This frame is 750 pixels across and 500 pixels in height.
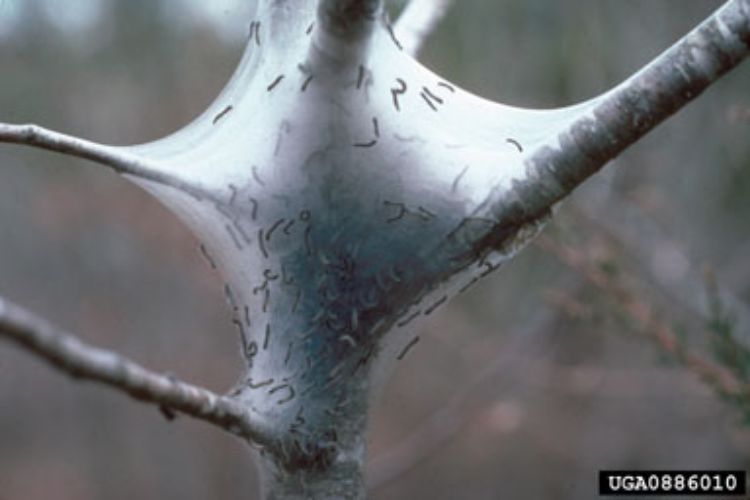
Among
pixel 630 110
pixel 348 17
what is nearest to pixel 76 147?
pixel 348 17

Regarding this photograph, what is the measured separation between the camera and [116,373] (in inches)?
40.8

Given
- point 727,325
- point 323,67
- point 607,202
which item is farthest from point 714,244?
point 323,67

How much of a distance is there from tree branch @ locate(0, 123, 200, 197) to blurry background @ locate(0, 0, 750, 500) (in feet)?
10.7

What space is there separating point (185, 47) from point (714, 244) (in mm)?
6900

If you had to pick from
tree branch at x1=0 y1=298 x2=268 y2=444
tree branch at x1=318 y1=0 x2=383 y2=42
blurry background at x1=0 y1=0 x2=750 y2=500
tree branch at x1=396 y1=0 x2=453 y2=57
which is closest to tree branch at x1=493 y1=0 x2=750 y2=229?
tree branch at x1=318 y1=0 x2=383 y2=42

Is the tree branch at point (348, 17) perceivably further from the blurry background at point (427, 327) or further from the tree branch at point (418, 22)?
→ the blurry background at point (427, 327)

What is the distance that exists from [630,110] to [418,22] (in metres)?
0.99

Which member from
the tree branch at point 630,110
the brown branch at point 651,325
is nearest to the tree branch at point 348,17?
the tree branch at point 630,110

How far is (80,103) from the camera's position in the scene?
40.2ft

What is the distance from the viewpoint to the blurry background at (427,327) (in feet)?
20.6

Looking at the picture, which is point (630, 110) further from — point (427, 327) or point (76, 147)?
point (427, 327)

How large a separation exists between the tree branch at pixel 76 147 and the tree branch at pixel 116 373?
463 millimetres

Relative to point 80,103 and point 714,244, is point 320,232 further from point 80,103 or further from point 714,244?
point 80,103

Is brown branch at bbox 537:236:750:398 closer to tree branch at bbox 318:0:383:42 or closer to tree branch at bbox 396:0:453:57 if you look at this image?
tree branch at bbox 396:0:453:57
